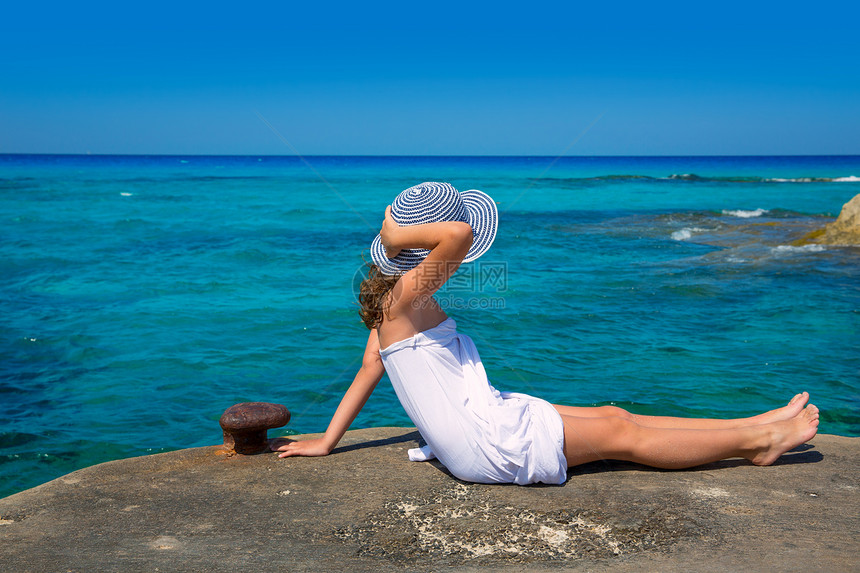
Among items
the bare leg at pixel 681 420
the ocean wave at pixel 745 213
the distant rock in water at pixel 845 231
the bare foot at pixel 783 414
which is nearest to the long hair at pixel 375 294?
the bare leg at pixel 681 420

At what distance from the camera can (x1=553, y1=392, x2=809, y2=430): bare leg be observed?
336 centimetres

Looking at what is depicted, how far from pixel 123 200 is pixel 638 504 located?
104 feet

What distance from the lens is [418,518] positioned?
3.02 meters

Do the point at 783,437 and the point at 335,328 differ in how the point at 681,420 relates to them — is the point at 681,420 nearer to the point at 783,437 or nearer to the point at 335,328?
the point at 783,437

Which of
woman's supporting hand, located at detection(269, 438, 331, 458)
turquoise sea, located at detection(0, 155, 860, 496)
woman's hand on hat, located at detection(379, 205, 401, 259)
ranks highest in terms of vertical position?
woman's hand on hat, located at detection(379, 205, 401, 259)

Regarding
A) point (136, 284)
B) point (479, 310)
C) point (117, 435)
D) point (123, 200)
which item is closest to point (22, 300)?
point (136, 284)

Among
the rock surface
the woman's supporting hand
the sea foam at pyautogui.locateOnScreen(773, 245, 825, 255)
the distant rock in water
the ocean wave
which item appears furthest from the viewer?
the ocean wave

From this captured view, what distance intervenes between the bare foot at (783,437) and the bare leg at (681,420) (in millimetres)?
41

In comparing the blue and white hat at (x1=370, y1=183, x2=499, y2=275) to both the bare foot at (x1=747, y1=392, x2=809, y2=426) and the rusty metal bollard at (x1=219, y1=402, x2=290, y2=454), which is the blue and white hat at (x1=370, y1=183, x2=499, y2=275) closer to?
the rusty metal bollard at (x1=219, y1=402, x2=290, y2=454)

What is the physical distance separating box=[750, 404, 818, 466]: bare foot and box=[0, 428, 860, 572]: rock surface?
8 cm

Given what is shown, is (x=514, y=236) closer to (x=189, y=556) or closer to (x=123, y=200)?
(x=189, y=556)

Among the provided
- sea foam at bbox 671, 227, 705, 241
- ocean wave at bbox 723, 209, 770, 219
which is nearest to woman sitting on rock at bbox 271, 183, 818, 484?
sea foam at bbox 671, 227, 705, 241

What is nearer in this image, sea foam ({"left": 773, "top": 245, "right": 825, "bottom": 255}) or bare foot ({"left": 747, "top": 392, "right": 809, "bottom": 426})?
bare foot ({"left": 747, "top": 392, "right": 809, "bottom": 426})

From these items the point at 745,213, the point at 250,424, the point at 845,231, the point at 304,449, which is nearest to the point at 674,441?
the point at 304,449
